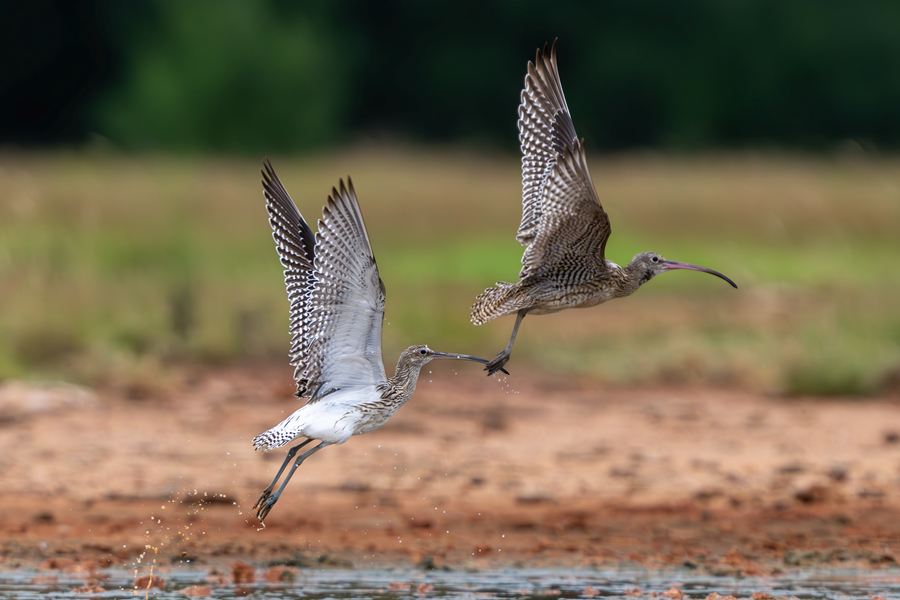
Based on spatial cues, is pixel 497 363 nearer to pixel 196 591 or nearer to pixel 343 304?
pixel 343 304

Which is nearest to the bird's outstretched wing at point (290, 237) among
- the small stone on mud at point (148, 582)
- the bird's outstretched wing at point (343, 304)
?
the bird's outstretched wing at point (343, 304)

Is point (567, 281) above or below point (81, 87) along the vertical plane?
below

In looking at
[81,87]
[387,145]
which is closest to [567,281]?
[387,145]

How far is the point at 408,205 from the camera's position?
21484 mm

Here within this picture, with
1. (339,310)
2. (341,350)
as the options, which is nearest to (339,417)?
(341,350)

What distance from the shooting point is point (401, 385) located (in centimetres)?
690

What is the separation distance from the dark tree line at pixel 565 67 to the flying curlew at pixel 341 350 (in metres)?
32.8

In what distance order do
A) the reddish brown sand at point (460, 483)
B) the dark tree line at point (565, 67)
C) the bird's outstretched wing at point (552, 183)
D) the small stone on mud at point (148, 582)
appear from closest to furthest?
the bird's outstretched wing at point (552, 183)
the small stone on mud at point (148, 582)
the reddish brown sand at point (460, 483)
the dark tree line at point (565, 67)

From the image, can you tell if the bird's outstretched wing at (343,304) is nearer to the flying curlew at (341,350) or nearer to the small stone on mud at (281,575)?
the flying curlew at (341,350)

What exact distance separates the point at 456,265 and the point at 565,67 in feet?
86.6

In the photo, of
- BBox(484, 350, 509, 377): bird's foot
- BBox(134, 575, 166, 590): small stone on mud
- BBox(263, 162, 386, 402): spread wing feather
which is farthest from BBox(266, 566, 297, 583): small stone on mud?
BBox(484, 350, 509, 377): bird's foot

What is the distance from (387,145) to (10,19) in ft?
54.1

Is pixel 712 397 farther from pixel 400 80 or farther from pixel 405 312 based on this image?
pixel 400 80

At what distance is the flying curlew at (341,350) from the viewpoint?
6.41m
